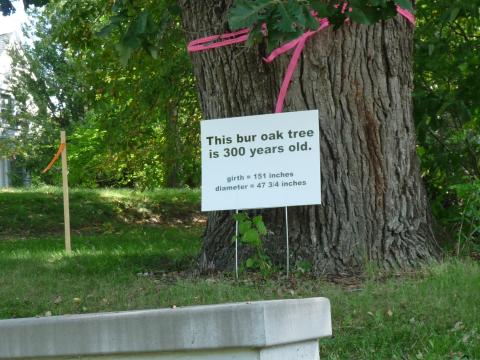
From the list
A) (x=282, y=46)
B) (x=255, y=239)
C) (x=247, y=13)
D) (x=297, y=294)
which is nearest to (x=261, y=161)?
(x=255, y=239)

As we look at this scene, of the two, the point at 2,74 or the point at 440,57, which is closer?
the point at 440,57

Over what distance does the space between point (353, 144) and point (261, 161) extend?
0.78m

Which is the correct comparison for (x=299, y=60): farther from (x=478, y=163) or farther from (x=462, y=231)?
(x=478, y=163)

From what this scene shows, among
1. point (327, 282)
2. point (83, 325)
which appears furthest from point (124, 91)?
point (83, 325)

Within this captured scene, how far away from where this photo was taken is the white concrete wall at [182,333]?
2.78m

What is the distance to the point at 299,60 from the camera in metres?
6.87

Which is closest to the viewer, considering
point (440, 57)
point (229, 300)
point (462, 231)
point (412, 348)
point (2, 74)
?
point (412, 348)

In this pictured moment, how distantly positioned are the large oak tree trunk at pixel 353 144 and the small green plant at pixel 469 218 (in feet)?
1.71

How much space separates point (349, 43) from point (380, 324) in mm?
2528

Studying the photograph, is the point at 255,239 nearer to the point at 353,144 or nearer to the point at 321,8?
the point at 353,144

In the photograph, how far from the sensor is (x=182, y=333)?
112 inches

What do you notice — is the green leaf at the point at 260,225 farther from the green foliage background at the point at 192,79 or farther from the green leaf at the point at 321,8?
the green leaf at the point at 321,8

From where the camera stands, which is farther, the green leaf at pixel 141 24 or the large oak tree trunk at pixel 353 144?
the large oak tree trunk at pixel 353 144

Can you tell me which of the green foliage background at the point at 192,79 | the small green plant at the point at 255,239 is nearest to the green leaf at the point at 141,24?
the green foliage background at the point at 192,79
